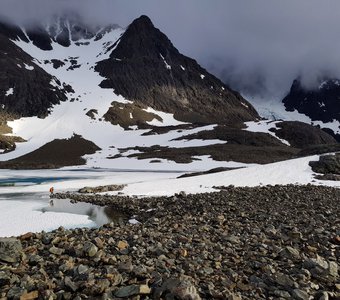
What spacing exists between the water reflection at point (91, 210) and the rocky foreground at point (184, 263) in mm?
11879

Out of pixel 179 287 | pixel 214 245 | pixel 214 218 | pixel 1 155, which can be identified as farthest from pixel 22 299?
pixel 1 155

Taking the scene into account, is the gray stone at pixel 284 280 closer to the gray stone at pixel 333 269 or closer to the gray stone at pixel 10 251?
the gray stone at pixel 333 269

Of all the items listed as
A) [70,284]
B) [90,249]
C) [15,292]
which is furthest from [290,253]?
[15,292]

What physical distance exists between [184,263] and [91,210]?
26711 millimetres

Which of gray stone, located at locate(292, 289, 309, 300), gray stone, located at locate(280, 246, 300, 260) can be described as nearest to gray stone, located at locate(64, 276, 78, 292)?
gray stone, located at locate(292, 289, 309, 300)

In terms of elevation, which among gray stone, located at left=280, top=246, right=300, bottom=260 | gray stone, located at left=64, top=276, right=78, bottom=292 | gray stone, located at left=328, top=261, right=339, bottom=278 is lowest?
gray stone, located at left=64, top=276, right=78, bottom=292

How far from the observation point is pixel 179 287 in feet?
32.9

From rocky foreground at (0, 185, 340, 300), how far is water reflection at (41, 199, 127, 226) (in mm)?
11879

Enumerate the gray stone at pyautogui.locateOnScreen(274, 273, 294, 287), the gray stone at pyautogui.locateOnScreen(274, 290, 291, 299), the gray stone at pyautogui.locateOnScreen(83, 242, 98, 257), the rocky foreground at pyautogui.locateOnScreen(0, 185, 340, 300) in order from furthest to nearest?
the gray stone at pyautogui.locateOnScreen(83, 242, 98, 257)
the gray stone at pyautogui.locateOnScreen(274, 273, 294, 287)
the rocky foreground at pyautogui.locateOnScreen(0, 185, 340, 300)
the gray stone at pyautogui.locateOnScreen(274, 290, 291, 299)

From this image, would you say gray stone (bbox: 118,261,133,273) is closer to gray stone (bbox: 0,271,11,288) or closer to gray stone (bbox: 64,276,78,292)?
gray stone (bbox: 64,276,78,292)

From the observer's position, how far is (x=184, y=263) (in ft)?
42.1

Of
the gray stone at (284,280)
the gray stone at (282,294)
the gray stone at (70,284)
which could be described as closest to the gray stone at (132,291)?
the gray stone at (70,284)

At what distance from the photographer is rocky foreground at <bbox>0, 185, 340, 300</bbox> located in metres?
10.5

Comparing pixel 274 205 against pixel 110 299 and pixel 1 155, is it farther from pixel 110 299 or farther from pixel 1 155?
pixel 1 155
